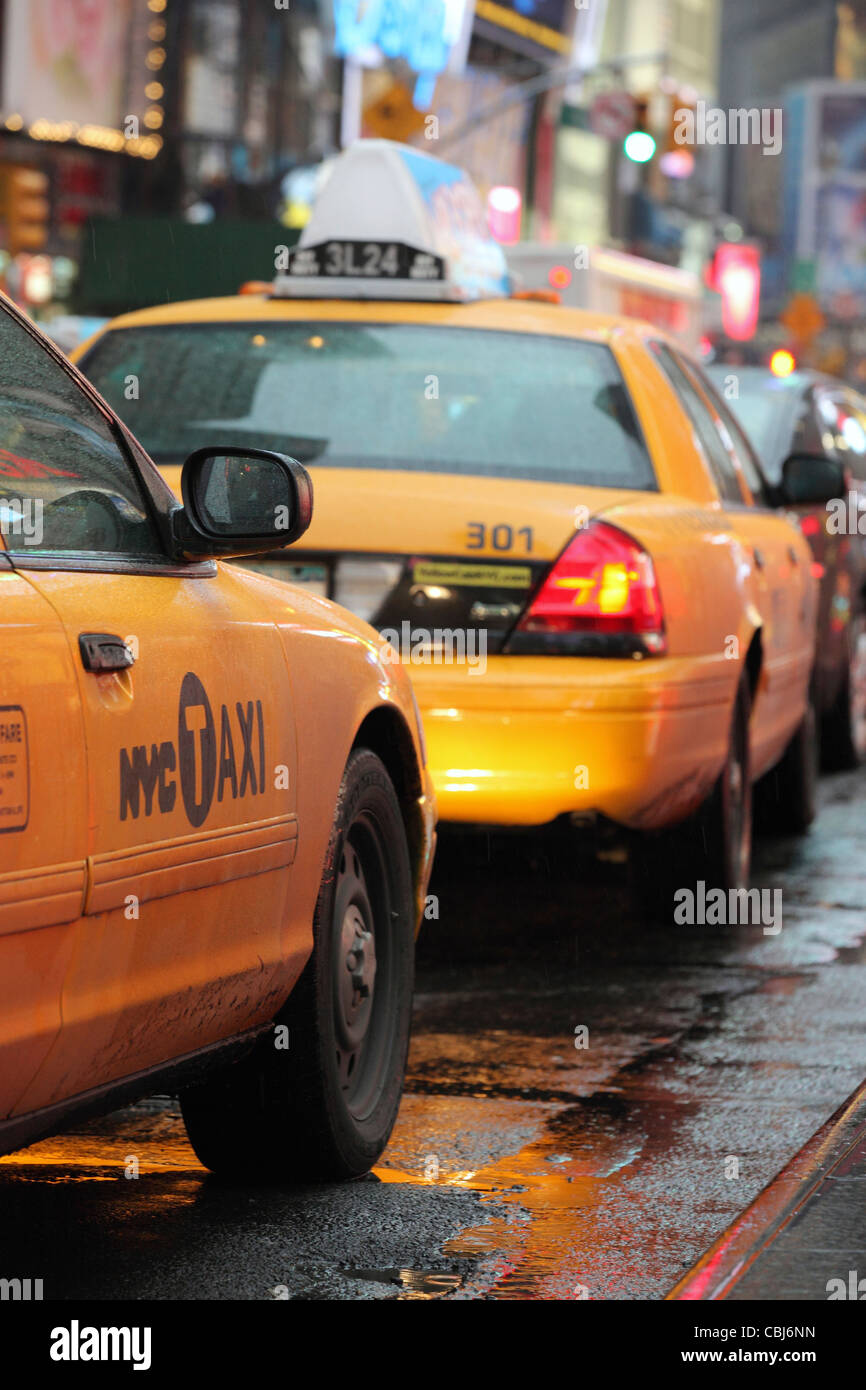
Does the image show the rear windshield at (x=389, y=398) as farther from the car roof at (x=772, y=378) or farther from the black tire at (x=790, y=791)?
the car roof at (x=772, y=378)

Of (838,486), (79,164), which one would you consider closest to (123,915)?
(838,486)

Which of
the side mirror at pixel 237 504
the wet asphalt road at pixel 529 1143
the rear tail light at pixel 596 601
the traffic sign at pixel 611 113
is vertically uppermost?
the traffic sign at pixel 611 113

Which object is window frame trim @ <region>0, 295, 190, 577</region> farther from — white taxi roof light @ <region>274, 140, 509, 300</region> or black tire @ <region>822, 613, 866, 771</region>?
black tire @ <region>822, 613, 866, 771</region>

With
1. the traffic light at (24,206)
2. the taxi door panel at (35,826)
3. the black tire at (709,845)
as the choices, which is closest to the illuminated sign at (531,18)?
the traffic light at (24,206)

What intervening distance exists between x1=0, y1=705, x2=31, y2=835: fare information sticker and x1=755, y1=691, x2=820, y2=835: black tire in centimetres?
659

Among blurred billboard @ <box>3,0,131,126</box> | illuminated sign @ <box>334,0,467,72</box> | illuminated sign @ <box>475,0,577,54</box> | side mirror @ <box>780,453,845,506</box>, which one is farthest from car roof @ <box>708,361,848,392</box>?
illuminated sign @ <box>475,0,577,54</box>

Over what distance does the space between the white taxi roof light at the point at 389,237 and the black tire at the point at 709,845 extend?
5.34 ft

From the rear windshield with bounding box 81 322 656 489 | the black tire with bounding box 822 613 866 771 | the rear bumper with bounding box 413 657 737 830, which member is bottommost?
the black tire with bounding box 822 613 866 771

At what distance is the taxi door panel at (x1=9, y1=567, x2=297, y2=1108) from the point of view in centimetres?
335

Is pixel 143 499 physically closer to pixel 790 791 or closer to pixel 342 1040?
pixel 342 1040

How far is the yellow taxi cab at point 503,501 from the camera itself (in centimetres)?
612

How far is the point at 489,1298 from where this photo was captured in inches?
146

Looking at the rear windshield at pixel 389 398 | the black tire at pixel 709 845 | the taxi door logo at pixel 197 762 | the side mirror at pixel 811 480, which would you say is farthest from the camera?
the side mirror at pixel 811 480
